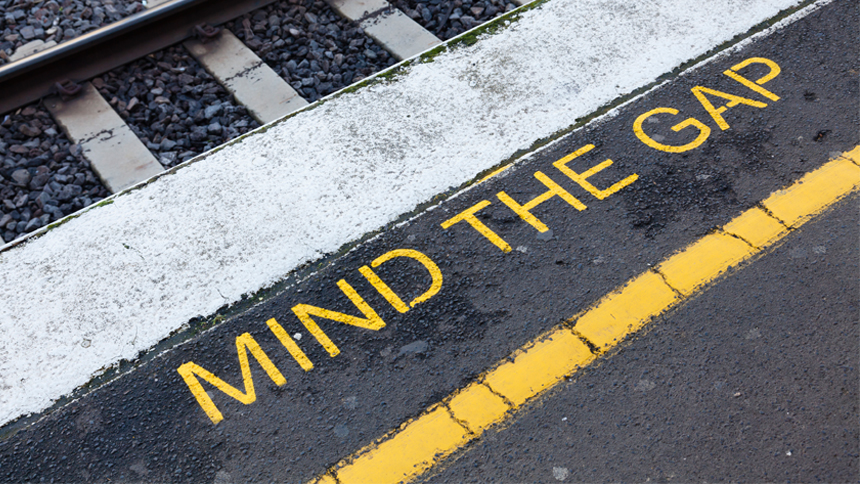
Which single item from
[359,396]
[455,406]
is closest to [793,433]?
[455,406]

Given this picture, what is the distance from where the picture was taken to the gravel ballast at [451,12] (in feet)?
16.1

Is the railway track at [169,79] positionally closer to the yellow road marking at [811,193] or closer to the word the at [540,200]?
the word the at [540,200]

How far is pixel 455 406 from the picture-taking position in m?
2.91

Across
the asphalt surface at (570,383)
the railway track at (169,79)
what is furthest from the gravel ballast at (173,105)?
the asphalt surface at (570,383)

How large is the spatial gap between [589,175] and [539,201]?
0.35 m

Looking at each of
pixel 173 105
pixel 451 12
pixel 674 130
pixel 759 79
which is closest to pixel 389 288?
pixel 674 130

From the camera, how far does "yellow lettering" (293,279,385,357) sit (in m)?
3.17

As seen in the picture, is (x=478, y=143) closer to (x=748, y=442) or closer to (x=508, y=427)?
(x=508, y=427)

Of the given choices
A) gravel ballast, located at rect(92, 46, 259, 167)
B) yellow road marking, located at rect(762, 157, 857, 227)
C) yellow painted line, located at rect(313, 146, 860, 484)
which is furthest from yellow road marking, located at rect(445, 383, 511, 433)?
gravel ballast, located at rect(92, 46, 259, 167)

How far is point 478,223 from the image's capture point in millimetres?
3586

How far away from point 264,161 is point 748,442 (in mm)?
2908

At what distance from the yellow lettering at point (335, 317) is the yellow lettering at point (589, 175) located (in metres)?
1.37

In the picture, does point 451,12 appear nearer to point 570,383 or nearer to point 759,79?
point 759,79

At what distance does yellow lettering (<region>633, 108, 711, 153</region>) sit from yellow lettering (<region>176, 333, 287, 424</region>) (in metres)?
2.44
